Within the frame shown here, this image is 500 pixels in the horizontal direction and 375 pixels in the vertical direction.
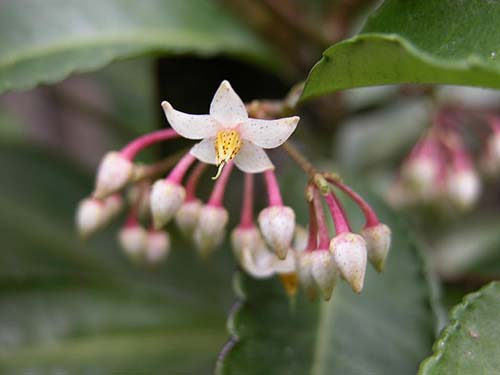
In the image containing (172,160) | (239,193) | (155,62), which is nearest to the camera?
(172,160)

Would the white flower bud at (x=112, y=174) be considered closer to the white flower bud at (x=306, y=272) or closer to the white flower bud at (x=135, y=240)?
the white flower bud at (x=135, y=240)

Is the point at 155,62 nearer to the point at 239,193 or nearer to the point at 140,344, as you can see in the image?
the point at 239,193

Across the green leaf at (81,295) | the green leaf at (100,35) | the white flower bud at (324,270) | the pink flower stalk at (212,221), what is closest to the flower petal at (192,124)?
the pink flower stalk at (212,221)

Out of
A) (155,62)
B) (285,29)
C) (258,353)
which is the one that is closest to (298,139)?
(285,29)

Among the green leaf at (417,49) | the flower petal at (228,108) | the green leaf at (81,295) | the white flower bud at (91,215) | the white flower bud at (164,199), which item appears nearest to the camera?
the green leaf at (417,49)

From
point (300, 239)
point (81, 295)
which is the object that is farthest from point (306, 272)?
point (81, 295)

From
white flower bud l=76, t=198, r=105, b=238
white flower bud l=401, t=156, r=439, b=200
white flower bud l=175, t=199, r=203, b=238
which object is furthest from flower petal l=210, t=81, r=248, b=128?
white flower bud l=401, t=156, r=439, b=200
